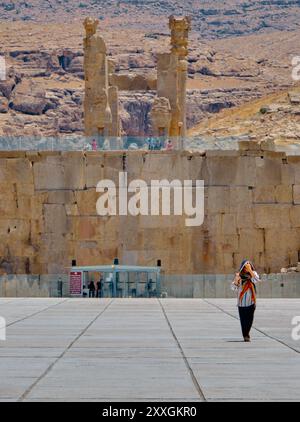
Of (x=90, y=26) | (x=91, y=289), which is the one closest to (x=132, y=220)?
(x=91, y=289)

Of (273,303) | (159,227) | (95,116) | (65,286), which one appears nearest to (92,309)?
(273,303)

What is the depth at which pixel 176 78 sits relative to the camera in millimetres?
47594

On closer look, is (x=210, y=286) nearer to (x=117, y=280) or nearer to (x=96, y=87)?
(x=117, y=280)

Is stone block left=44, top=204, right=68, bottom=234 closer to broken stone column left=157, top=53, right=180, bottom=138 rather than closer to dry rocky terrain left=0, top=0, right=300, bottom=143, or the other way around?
broken stone column left=157, top=53, right=180, bottom=138

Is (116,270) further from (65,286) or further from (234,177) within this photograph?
(234,177)

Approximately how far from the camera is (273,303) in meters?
28.4

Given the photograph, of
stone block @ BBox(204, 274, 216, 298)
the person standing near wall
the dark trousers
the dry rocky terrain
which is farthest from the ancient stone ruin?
the dry rocky terrain

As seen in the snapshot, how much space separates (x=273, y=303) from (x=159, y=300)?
3651 mm

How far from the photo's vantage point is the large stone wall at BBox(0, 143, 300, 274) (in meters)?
36.7

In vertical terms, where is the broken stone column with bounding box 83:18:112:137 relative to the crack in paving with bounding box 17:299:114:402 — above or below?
above

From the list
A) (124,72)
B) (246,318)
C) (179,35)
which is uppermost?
(124,72)

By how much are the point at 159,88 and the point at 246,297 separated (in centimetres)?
3079

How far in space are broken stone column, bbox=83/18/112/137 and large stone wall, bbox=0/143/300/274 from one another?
7.38 m

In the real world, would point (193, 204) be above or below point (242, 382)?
above
